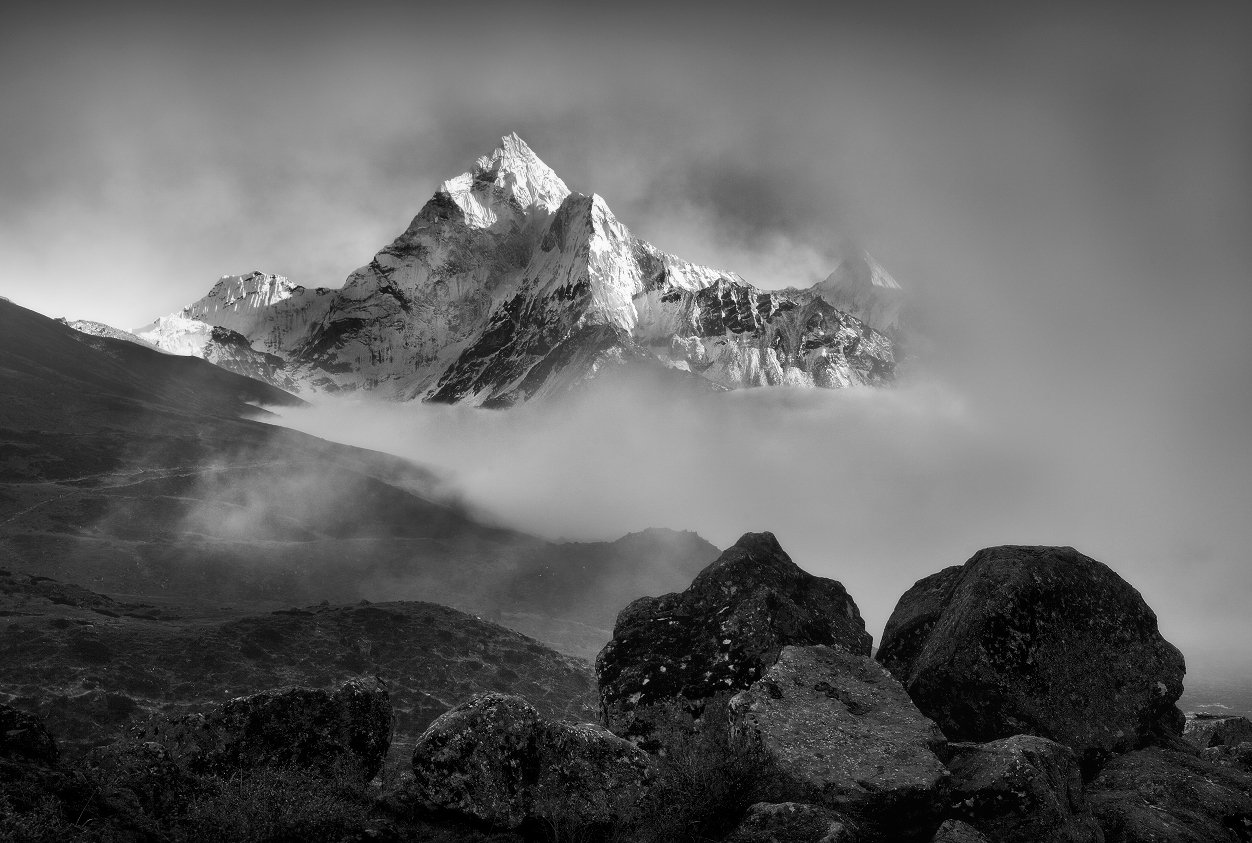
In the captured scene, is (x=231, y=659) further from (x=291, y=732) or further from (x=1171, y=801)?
(x=1171, y=801)

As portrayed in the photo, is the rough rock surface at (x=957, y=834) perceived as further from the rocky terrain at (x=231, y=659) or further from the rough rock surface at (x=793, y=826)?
the rocky terrain at (x=231, y=659)

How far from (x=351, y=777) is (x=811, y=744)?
731cm

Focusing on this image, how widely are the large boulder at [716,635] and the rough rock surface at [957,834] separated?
15.6 ft

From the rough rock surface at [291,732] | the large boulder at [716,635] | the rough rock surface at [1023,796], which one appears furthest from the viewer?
the large boulder at [716,635]

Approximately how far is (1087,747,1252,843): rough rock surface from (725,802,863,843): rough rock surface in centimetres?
414

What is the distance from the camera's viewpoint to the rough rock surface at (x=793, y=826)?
938cm

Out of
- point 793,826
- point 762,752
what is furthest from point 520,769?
point 793,826

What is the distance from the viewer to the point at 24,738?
10.3m

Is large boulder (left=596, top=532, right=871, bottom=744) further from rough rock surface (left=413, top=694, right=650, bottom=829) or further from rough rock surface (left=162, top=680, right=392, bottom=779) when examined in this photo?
rough rock surface (left=162, top=680, right=392, bottom=779)

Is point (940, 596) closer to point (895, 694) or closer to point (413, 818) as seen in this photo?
point (895, 694)

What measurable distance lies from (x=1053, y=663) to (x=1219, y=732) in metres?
9.84

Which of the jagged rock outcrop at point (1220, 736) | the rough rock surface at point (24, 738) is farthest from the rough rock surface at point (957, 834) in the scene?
the rough rock surface at point (24, 738)

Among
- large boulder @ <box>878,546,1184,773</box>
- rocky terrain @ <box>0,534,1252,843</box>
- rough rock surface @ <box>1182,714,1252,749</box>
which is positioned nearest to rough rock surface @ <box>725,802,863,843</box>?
rocky terrain @ <box>0,534,1252,843</box>

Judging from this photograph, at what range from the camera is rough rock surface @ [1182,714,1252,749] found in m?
19.0
